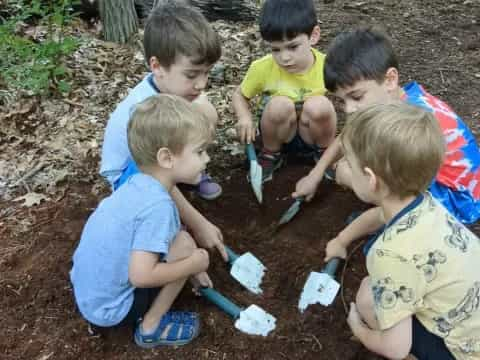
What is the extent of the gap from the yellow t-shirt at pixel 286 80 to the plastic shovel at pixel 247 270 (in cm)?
111

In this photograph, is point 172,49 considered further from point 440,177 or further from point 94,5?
point 94,5

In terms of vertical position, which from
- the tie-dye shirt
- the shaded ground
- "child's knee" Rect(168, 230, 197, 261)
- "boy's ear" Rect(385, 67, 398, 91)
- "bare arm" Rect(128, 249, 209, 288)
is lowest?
the shaded ground

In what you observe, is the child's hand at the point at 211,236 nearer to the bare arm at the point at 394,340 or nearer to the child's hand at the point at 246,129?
the child's hand at the point at 246,129

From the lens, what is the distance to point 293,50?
10.5 feet

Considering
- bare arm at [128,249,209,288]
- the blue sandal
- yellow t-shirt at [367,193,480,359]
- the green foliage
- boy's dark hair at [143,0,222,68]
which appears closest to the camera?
yellow t-shirt at [367,193,480,359]

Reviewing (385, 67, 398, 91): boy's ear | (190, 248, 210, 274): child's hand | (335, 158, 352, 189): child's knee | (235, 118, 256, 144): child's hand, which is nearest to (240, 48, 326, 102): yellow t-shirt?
(235, 118, 256, 144): child's hand

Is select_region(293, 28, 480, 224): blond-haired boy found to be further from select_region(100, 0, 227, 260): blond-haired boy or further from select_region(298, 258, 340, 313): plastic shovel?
select_region(100, 0, 227, 260): blond-haired boy

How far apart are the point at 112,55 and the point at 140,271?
3139mm

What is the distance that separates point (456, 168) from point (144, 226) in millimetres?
1489

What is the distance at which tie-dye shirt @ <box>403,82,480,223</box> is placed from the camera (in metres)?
2.57

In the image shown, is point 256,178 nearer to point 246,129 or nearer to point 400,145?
point 246,129

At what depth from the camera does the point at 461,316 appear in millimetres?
1872

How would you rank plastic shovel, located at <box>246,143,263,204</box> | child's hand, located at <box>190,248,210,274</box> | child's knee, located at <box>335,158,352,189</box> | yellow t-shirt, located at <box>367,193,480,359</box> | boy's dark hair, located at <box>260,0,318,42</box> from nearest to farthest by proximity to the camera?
yellow t-shirt, located at <box>367,193,480,359</box>
child's hand, located at <box>190,248,210,274</box>
child's knee, located at <box>335,158,352,189</box>
boy's dark hair, located at <box>260,0,318,42</box>
plastic shovel, located at <box>246,143,263,204</box>

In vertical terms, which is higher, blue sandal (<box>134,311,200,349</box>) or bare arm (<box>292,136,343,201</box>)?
bare arm (<box>292,136,343,201</box>)
